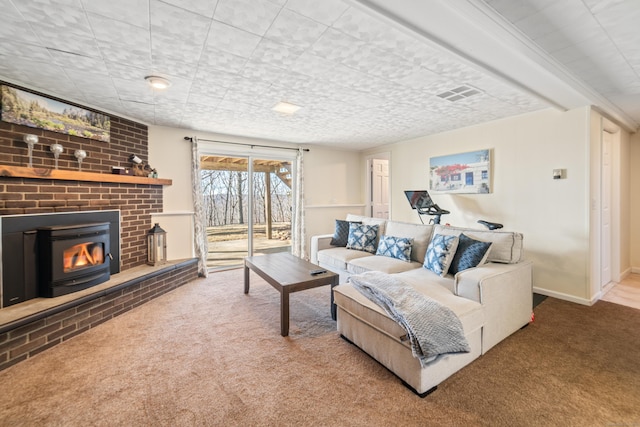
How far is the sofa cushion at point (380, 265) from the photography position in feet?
9.97

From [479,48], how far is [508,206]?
256 centimetres

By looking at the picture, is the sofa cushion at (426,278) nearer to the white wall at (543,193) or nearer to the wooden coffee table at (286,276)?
the wooden coffee table at (286,276)

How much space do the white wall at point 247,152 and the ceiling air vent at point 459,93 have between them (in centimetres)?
299

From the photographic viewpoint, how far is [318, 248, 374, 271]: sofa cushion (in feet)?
11.7

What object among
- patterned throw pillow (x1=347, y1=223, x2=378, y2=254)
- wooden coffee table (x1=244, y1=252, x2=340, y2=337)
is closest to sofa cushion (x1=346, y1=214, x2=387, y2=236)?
patterned throw pillow (x1=347, y1=223, x2=378, y2=254)

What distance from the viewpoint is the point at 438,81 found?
2.54 metres

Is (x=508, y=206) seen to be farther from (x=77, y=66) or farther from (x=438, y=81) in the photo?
(x=77, y=66)

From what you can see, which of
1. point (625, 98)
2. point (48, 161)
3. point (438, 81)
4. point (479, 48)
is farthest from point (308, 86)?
point (625, 98)

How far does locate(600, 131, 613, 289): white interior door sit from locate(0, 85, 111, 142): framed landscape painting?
6087 mm

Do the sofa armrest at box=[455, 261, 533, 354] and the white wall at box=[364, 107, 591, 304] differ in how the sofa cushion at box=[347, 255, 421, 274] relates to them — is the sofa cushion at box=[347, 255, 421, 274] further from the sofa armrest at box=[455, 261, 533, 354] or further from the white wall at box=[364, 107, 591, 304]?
the white wall at box=[364, 107, 591, 304]

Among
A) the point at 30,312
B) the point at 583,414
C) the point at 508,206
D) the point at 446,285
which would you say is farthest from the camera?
the point at 508,206

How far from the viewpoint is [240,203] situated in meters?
4.91

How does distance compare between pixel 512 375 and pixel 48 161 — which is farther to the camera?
pixel 48 161

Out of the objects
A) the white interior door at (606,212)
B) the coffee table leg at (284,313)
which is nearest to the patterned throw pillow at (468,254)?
the coffee table leg at (284,313)
